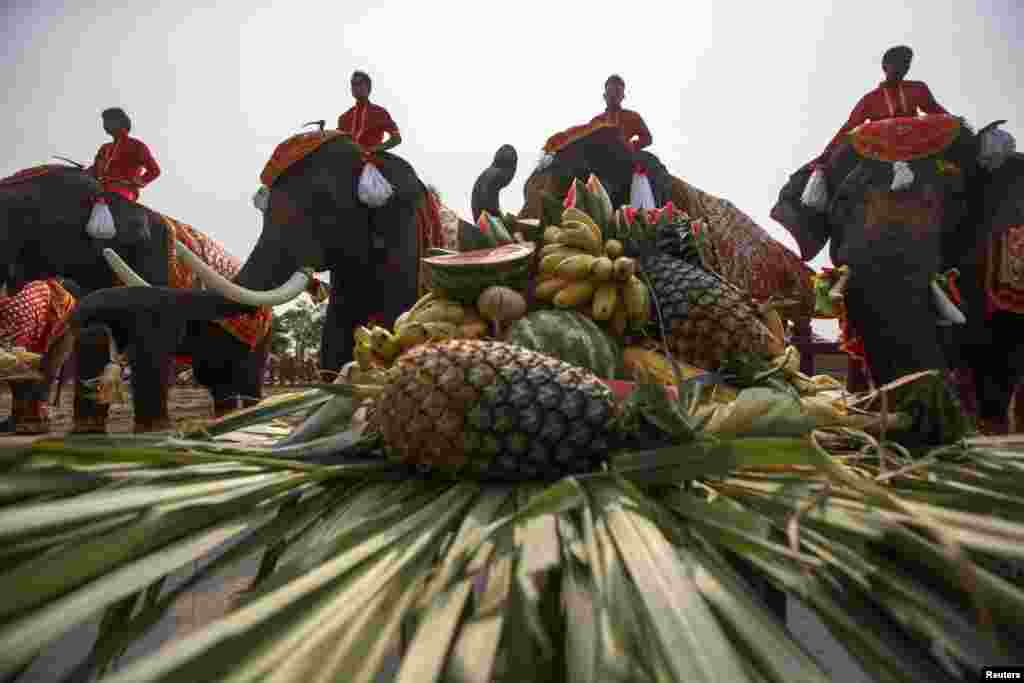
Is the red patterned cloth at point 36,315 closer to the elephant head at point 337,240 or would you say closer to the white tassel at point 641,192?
the elephant head at point 337,240

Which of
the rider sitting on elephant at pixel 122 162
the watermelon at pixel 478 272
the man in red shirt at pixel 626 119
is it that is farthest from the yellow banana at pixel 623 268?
the rider sitting on elephant at pixel 122 162

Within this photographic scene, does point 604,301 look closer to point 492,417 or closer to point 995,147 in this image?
point 492,417

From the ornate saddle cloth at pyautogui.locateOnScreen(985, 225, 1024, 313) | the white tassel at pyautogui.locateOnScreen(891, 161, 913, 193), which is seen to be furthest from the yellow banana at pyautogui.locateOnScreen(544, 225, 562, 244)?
the ornate saddle cloth at pyautogui.locateOnScreen(985, 225, 1024, 313)

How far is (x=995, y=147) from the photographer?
7.33 ft

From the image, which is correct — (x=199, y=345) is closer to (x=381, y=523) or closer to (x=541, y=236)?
(x=541, y=236)

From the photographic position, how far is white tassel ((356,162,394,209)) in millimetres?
2639

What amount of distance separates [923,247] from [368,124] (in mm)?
2656

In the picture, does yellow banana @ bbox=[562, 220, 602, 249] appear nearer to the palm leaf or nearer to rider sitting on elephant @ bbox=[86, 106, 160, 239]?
the palm leaf

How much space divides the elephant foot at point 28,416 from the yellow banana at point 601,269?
168 inches

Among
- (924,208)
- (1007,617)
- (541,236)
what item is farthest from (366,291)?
(1007,617)

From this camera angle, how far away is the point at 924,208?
2205 mm

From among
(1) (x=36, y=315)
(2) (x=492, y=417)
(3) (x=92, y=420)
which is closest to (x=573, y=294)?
(2) (x=492, y=417)

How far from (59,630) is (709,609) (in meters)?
0.27

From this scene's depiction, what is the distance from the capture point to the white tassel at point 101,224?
10.2 feet
